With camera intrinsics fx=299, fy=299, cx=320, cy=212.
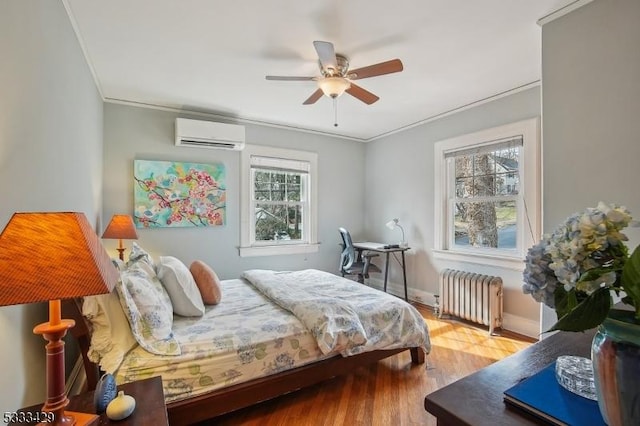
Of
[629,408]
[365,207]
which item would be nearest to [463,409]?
[629,408]

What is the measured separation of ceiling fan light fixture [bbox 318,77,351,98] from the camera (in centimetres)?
228

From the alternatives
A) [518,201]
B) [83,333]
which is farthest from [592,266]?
[518,201]

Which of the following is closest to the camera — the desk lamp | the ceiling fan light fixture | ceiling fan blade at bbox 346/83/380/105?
the ceiling fan light fixture

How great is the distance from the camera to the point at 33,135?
1.35 metres

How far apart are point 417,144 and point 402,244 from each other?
1.42 meters

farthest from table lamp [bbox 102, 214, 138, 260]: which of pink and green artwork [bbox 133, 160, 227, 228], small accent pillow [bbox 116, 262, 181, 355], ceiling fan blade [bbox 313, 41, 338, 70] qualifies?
ceiling fan blade [bbox 313, 41, 338, 70]

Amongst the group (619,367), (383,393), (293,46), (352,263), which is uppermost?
(293,46)

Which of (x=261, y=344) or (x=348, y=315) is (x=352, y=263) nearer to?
(x=348, y=315)

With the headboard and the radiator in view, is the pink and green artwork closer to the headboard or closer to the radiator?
the headboard

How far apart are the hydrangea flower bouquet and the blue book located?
0.26 meters

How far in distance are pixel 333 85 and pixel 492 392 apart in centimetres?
214

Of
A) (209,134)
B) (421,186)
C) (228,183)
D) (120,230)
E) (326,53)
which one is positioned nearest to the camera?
(326,53)

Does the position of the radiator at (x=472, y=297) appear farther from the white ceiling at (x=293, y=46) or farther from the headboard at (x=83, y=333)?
the headboard at (x=83, y=333)

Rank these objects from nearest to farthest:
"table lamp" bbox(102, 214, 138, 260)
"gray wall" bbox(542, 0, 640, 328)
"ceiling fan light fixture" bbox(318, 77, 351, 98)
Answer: "gray wall" bbox(542, 0, 640, 328) < "ceiling fan light fixture" bbox(318, 77, 351, 98) < "table lamp" bbox(102, 214, 138, 260)
